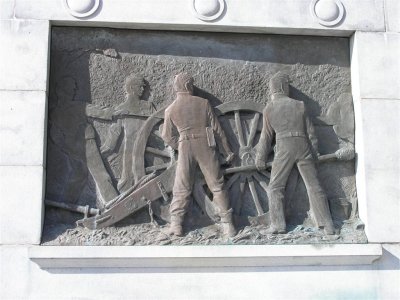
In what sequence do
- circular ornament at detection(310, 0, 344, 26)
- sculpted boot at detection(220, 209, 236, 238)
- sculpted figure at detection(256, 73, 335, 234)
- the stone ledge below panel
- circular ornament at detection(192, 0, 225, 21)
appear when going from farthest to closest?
1. circular ornament at detection(310, 0, 344, 26)
2. circular ornament at detection(192, 0, 225, 21)
3. sculpted figure at detection(256, 73, 335, 234)
4. sculpted boot at detection(220, 209, 236, 238)
5. the stone ledge below panel

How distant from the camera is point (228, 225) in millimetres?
6645

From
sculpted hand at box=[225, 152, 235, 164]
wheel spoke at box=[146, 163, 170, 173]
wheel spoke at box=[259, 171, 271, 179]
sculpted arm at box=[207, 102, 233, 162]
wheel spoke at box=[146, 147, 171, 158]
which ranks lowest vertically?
wheel spoke at box=[259, 171, 271, 179]

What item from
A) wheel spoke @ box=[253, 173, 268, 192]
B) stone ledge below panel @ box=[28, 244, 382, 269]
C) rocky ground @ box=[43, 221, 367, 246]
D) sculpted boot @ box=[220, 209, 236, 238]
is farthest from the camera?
wheel spoke @ box=[253, 173, 268, 192]

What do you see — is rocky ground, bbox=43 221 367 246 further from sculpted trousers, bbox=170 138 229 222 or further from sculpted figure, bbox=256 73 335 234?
sculpted trousers, bbox=170 138 229 222

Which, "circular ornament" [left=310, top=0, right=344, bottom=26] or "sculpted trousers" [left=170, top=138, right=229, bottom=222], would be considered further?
"circular ornament" [left=310, top=0, right=344, bottom=26]

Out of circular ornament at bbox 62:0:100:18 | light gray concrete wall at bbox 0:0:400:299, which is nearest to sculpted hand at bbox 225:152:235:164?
light gray concrete wall at bbox 0:0:400:299

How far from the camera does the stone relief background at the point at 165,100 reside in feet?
22.0

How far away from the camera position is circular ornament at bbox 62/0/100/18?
691cm

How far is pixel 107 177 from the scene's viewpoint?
→ 22.2ft

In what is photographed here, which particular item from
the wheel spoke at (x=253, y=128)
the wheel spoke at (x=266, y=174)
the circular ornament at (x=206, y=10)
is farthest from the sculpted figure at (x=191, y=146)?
the circular ornament at (x=206, y=10)

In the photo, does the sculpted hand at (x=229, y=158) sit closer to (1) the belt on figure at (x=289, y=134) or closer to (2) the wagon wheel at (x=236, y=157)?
(2) the wagon wheel at (x=236, y=157)

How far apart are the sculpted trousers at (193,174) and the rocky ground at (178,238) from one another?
0.65 ft

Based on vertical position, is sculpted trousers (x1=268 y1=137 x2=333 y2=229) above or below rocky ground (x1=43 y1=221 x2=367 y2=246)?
above

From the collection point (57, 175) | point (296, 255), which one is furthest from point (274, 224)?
point (57, 175)
